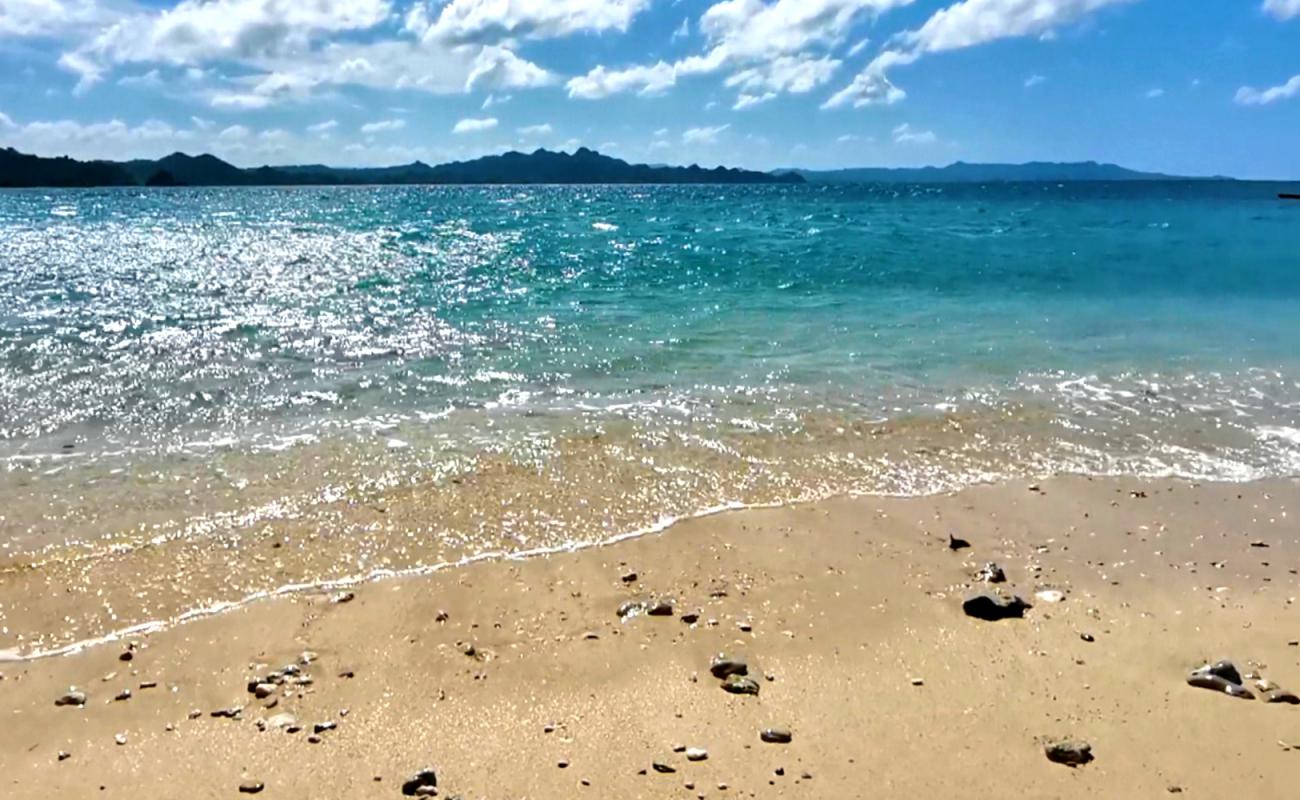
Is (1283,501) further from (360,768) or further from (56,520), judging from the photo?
(56,520)

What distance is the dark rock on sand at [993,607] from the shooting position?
17.9ft

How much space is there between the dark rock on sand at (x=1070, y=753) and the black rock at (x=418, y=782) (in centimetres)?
301

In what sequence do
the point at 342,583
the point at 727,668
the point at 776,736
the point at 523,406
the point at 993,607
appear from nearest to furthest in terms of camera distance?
1. the point at 776,736
2. the point at 727,668
3. the point at 993,607
4. the point at 342,583
5. the point at 523,406

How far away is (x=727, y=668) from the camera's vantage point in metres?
4.81

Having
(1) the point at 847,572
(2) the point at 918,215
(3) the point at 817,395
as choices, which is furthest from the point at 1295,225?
(1) the point at 847,572

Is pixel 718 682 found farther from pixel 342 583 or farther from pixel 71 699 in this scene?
pixel 71 699

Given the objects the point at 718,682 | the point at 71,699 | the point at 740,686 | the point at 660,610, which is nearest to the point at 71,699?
the point at 71,699

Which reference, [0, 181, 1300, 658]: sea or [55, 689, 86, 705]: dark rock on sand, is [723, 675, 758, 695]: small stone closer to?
[0, 181, 1300, 658]: sea

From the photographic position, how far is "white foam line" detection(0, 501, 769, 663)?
16.8 ft

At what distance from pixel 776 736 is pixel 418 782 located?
177 centimetres

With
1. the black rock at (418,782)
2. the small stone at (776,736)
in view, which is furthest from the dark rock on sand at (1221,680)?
the black rock at (418,782)

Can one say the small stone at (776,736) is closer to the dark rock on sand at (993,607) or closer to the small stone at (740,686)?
the small stone at (740,686)

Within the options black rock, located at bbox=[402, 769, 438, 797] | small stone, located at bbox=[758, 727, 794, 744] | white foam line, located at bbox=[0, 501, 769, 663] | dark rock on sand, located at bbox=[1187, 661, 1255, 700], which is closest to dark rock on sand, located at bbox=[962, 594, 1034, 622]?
dark rock on sand, located at bbox=[1187, 661, 1255, 700]

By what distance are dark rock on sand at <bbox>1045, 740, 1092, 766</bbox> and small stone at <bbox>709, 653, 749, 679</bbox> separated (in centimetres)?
160
